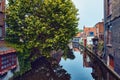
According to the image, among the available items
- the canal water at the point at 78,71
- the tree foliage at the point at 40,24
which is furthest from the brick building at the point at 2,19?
the canal water at the point at 78,71

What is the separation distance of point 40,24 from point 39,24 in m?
0.12

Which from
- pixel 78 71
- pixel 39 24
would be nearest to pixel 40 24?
pixel 39 24

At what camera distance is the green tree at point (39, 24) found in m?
23.6

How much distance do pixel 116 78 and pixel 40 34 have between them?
941 centimetres

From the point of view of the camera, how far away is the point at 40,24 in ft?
77.9

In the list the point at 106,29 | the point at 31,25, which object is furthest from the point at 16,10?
the point at 106,29

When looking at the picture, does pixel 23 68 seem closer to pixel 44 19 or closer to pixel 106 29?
pixel 44 19

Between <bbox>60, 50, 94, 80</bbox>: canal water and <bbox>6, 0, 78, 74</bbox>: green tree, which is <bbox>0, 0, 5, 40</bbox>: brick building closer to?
<bbox>6, 0, 78, 74</bbox>: green tree

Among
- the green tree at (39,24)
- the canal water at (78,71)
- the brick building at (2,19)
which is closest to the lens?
the brick building at (2,19)

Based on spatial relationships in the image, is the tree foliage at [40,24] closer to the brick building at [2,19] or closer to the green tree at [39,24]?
the green tree at [39,24]

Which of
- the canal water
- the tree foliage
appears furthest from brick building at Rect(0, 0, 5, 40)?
the canal water

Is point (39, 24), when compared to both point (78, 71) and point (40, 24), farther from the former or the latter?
point (78, 71)

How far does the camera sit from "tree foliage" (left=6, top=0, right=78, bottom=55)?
931 inches

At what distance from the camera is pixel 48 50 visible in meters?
25.1
